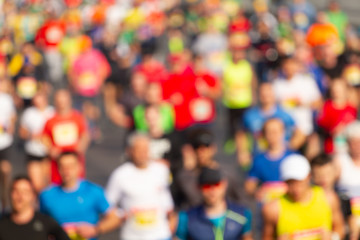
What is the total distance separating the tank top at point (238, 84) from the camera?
10.8 metres

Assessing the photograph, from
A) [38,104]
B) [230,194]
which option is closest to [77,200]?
[230,194]

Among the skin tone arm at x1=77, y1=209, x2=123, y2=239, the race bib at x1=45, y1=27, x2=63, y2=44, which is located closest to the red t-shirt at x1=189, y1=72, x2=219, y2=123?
the skin tone arm at x1=77, y1=209, x2=123, y2=239

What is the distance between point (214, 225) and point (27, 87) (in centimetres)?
690

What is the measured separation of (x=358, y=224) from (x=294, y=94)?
12.2 feet

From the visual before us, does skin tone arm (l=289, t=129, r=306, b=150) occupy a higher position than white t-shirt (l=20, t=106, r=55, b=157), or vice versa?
white t-shirt (l=20, t=106, r=55, b=157)

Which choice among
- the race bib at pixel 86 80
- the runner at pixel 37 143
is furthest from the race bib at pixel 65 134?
the race bib at pixel 86 80

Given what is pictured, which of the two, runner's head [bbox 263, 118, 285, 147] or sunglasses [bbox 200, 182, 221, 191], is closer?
sunglasses [bbox 200, 182, 221, 191]

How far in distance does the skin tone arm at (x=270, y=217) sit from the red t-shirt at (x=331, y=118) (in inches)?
134

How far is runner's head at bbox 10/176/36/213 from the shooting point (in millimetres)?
5215

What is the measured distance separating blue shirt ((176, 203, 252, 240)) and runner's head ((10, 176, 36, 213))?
114cm

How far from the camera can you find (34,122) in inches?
353

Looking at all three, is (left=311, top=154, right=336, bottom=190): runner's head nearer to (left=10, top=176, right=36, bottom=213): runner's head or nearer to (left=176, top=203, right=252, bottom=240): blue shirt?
(left=176, top=203, right=252, bottom=240): blue shirt

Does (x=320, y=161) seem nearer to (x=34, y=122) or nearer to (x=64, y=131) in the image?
(x=64, y=131)

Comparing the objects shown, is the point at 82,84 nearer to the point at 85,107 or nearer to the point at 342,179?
the point at 85,107
